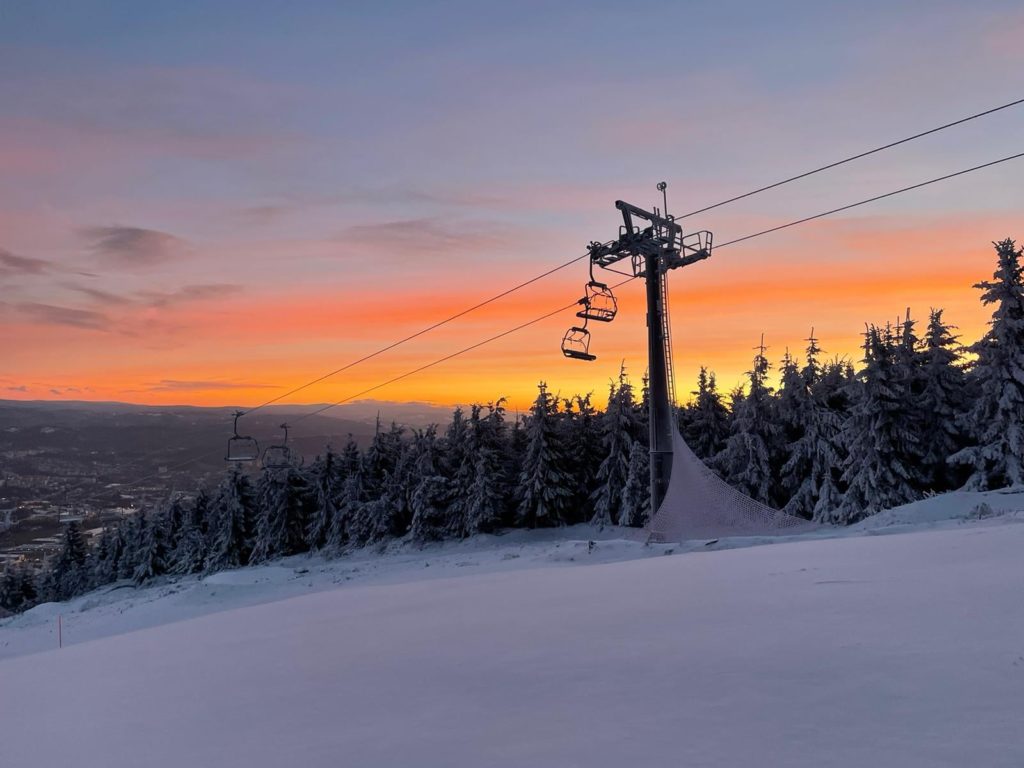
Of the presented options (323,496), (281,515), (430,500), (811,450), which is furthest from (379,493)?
(811,450)

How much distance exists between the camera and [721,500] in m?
19.1

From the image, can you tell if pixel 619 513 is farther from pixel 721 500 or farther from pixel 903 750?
pixel 903 750

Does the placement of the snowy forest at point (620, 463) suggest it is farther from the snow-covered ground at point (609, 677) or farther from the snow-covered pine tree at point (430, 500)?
the snow-covered ground at point (609, 677)

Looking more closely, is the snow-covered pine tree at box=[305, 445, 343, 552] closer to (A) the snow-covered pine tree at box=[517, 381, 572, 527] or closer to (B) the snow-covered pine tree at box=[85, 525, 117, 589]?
(A) the snow-covered pine tree at box=[517, 381, 572, 527]

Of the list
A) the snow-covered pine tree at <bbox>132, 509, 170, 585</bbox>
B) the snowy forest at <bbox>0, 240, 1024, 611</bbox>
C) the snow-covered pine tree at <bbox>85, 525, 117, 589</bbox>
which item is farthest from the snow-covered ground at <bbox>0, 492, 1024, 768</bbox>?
the snow-covered pine tree at <bbox>85, 525, 117, 589</bbox>

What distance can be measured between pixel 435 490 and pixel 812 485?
2438cm

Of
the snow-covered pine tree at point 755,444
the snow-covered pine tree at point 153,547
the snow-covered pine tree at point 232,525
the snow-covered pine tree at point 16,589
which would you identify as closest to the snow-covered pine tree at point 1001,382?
the snow-covered pine tree at point 755,444

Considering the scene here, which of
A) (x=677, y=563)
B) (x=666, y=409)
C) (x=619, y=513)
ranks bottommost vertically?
(x=619, y=513)

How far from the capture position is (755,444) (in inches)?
1654

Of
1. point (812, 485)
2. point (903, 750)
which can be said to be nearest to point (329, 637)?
point (903, 750)

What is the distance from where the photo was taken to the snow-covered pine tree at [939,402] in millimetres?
36219

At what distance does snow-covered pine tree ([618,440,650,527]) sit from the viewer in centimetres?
4431

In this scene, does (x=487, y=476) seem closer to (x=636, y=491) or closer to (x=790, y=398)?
(x=636, y=491)

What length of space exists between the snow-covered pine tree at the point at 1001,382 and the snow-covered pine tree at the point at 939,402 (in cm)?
364
